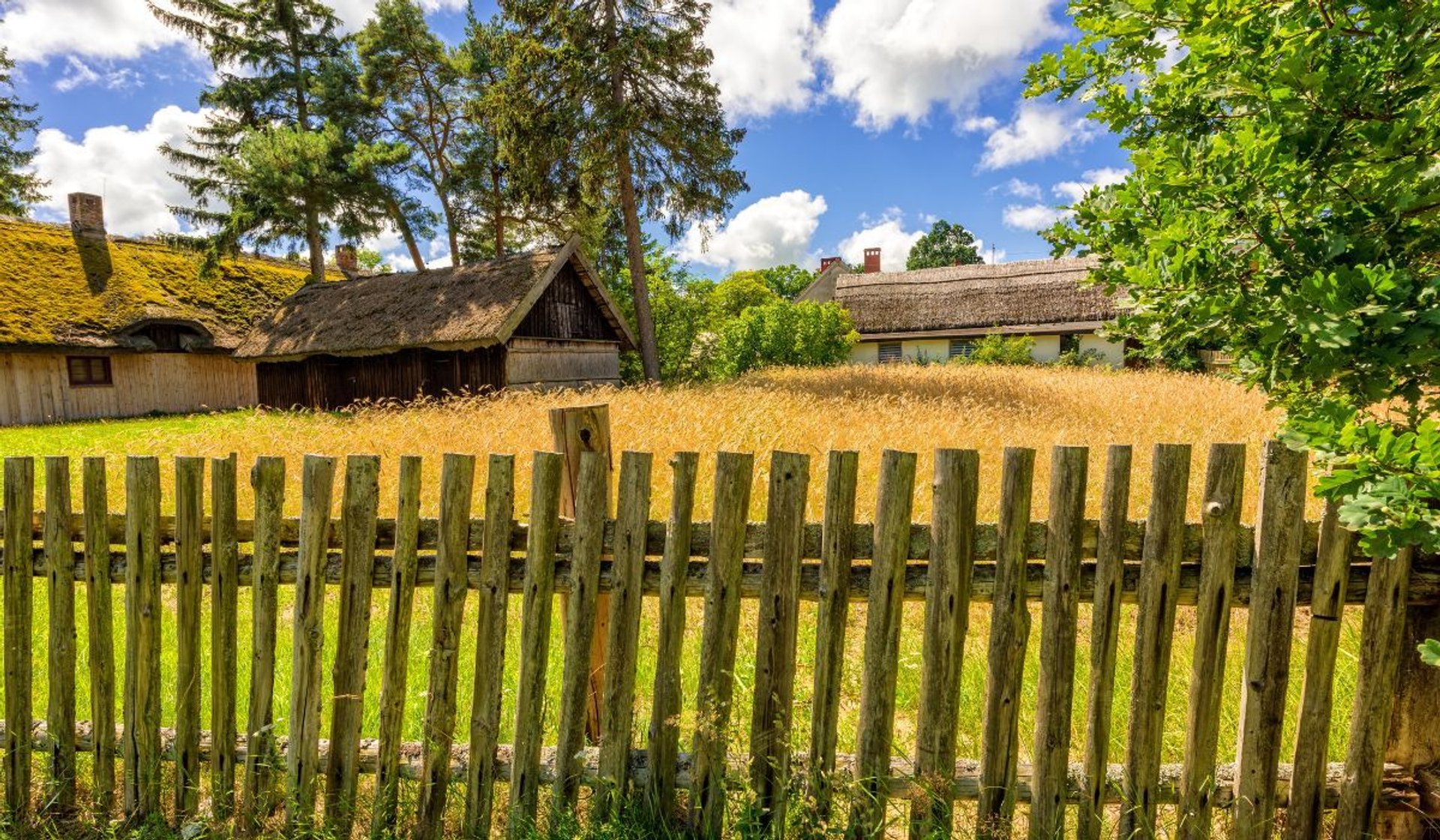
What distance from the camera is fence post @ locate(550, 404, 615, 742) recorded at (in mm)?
2289

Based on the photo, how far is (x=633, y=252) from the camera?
56.1ft

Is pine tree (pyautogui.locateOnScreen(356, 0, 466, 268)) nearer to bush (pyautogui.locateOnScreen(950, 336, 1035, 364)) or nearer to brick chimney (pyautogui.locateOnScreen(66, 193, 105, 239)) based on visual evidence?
brick chimney (pyautogui.locateOnScreen(66, 193, 105, 239))

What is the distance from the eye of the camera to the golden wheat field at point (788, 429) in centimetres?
646

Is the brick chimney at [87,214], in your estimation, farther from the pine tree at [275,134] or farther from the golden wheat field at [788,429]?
the golden wheat field at [788,429]

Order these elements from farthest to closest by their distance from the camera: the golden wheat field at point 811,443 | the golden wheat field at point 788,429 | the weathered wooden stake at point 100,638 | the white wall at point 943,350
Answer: the white wall at point 943,350 → the golden wheat field at point 788,429 → the golden wheat field at point 811,443 → the weathered wooden stake at point 100,638

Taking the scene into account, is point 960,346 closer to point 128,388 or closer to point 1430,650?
point 1430,650

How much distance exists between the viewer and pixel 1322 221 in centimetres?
164

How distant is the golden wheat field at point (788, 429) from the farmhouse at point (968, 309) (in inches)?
498

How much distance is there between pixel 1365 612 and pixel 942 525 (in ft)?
4.04

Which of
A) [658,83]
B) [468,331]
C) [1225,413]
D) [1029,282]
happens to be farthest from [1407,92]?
[1029,282]

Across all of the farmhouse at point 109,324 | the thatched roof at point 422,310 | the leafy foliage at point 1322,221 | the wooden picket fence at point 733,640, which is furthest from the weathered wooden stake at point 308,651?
the farmhouse at point 109,324

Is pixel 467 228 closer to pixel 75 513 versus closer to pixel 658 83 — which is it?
pixel 658 83

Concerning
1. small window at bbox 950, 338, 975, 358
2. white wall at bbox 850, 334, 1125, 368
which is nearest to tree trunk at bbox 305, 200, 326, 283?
white wall at bbox 850, 334, 1125, 368

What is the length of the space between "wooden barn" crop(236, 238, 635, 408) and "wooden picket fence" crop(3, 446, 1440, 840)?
12.0 meters
